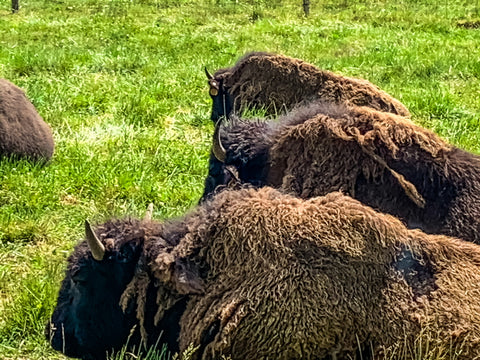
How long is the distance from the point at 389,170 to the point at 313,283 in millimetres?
1342

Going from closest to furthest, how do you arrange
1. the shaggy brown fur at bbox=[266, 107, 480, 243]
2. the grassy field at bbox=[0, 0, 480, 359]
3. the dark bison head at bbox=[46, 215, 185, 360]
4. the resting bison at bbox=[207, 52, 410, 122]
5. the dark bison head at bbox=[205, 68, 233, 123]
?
the dark bison head at bbox=[46, 215, 185, 360]
the shaggy brown fur at bbox=[266, 107, 480, 243]
the grassy field at bbox=[0, 0, 480, 359]
the resting bison at bbox=[207, 52, 410, 122]
the dark bison head at bbox=[205, 68, 233, 123]

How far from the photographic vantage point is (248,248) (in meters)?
3.57

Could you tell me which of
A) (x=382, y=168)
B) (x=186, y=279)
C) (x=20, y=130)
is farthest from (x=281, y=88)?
(x=186, y=279)

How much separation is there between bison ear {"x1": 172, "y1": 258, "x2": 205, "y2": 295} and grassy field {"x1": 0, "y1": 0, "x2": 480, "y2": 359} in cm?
118

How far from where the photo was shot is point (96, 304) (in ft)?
12.4

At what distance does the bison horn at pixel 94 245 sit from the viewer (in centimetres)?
354

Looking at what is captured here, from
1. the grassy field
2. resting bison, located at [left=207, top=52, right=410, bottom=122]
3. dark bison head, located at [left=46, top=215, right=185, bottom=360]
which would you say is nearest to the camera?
dark bison head, located at [left=46, top=215, right=185, bottom=360]

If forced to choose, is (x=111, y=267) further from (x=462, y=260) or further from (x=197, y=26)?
(x=197, y=26)

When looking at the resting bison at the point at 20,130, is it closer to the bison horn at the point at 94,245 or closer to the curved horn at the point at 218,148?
the curved horn at the point at 218,148

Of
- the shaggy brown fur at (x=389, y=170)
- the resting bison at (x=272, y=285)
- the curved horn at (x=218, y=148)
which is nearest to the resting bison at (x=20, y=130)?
the curved horn at (x=218, y=148)

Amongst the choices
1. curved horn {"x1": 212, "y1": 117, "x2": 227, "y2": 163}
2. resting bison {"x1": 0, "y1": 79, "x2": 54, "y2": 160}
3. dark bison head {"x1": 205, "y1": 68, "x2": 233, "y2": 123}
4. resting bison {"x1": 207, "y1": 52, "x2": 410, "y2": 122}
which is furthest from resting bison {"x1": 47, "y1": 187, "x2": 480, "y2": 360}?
dark bison head {"x1": 205, "y1": 68, "x2": 233, "y2": 123}

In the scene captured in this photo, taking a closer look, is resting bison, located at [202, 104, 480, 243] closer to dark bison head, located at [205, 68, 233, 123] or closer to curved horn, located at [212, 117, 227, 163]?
curved horn, located at [212, 117, 227, 163]

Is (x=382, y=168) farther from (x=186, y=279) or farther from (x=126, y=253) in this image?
(x=126, y=253)

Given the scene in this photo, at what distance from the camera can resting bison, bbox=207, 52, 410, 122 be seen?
6941 mm
